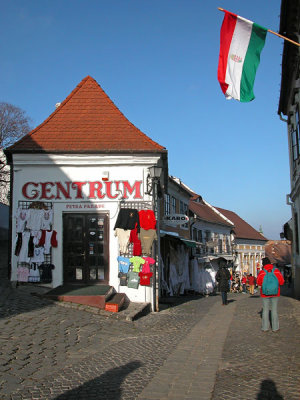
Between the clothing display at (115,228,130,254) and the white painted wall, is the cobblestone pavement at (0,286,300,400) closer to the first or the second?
the clothing display at (115,228,130,254)

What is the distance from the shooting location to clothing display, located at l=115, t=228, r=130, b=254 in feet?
45.6

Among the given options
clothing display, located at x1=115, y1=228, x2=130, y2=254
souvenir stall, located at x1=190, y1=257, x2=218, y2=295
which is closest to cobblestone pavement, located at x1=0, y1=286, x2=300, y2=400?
clothing display, located at x1=115, y1=228, x2=130, y2=254

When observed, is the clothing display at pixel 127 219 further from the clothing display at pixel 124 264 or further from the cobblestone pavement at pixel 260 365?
the cobblestone pavement at pixel 260 365

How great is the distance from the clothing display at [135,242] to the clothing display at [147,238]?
13 cm

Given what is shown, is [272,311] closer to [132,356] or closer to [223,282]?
[132,356]

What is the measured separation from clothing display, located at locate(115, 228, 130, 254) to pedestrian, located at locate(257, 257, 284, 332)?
15.5 ft

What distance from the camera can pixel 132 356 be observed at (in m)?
7.84

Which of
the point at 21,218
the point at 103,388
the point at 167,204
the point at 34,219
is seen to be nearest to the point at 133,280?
the point at 34,219

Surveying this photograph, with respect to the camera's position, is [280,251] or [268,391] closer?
[268,391]

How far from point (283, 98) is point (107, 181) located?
35.8ft

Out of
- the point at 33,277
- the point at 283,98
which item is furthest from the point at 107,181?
the point at 283,98

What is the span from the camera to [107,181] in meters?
14.3

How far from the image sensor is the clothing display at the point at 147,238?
45.5 feet

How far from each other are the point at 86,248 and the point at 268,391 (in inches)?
363
